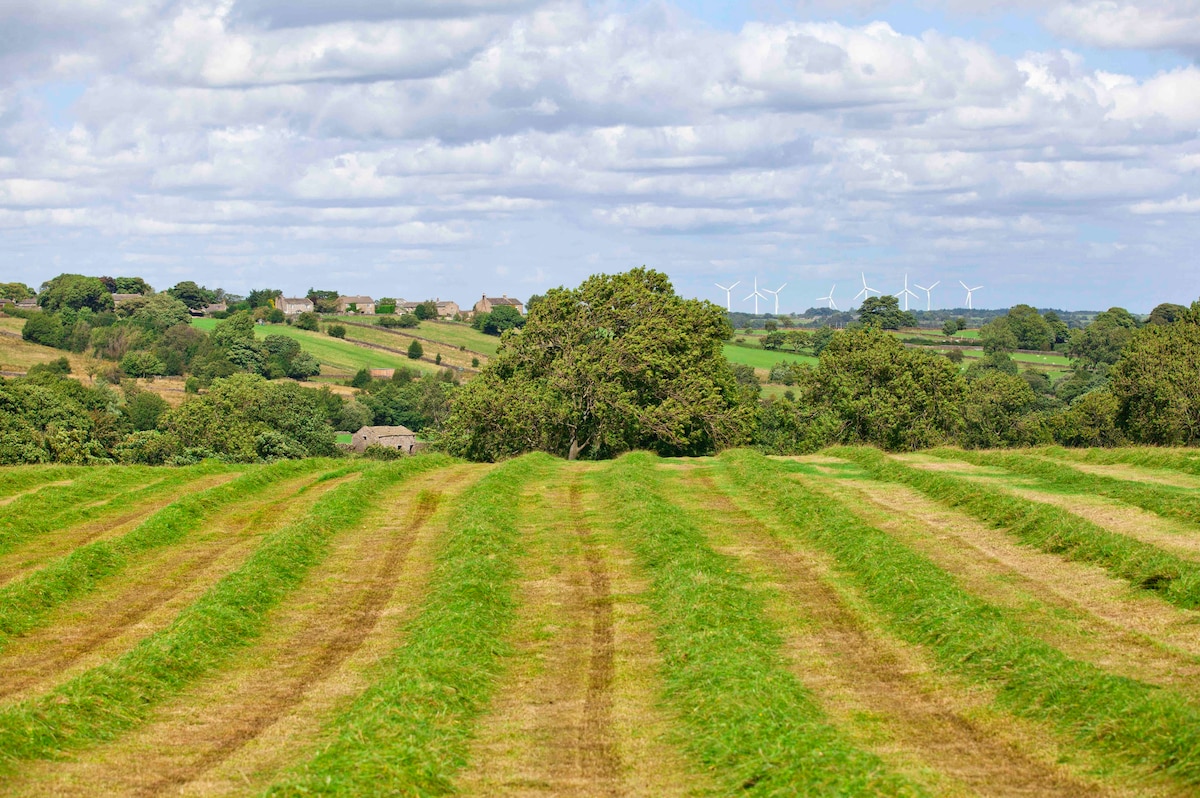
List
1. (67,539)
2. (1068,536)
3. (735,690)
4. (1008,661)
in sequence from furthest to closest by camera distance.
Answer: (67,539), (1068,536), (1008,661), (735,690)

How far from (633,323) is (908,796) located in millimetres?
49222

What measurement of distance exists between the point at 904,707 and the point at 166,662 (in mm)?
9673

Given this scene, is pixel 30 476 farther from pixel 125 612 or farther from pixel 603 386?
pixel 603 386

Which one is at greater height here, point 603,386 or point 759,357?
point 759,357

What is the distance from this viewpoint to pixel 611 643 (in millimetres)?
16438

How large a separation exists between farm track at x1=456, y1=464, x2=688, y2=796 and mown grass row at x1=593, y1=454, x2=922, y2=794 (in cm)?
57

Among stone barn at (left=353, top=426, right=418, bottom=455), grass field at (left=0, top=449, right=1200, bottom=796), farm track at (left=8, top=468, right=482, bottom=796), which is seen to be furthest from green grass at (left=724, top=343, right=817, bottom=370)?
farm track at (left=8, top=468, right=482, bottom=796)

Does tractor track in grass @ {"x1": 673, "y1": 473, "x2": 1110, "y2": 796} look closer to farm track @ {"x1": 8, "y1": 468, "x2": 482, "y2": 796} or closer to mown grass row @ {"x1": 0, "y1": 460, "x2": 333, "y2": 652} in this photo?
farm track @ {"x1": 8, "y1": 468, "x2": 482, "y2": 796}

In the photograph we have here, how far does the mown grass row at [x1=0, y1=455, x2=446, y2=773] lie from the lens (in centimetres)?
1244

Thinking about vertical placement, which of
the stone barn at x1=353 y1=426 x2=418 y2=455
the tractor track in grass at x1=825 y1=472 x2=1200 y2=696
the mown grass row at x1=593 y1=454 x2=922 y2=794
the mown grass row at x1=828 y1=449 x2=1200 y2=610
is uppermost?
the mown grass row at x1=828 y1=449 x2=1200 y2=610

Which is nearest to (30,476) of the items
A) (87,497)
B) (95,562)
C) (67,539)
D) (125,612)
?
(87,497)

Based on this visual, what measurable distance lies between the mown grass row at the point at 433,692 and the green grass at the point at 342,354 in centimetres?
15164

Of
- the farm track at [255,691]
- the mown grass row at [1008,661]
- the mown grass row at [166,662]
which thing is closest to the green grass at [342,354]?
the mown grass row at [166,662]

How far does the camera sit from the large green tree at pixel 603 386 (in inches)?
2152
